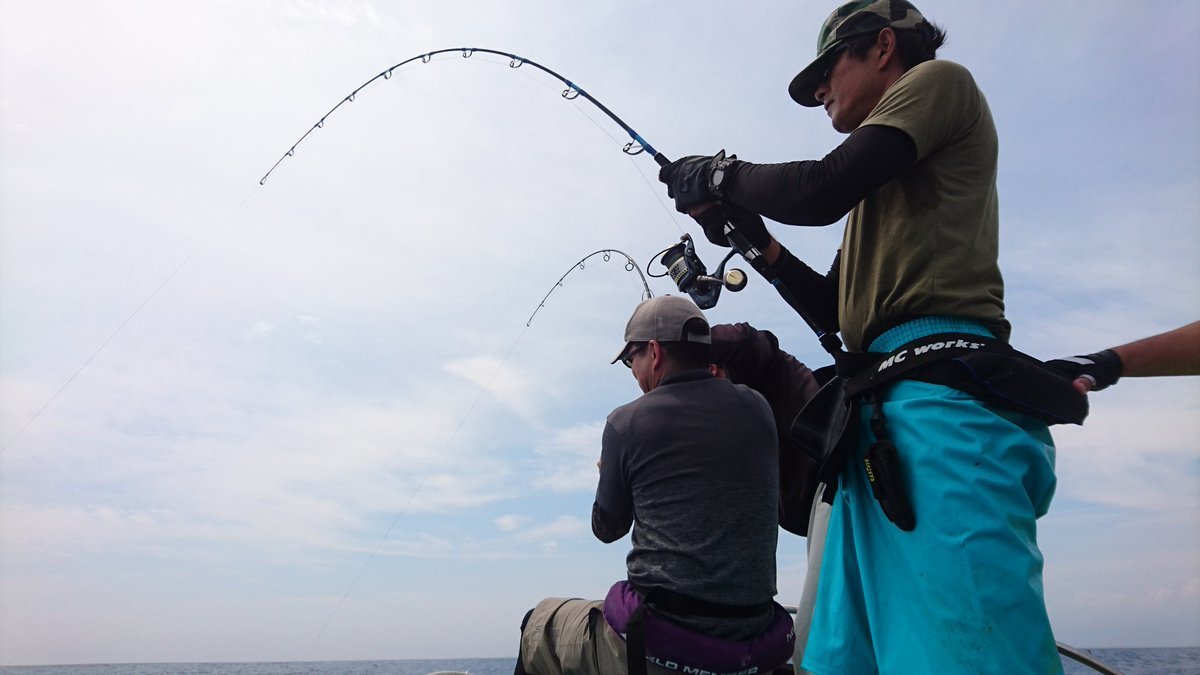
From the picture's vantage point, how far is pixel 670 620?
2365 millimetres

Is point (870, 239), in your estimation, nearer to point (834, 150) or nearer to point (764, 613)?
point (834, 150)

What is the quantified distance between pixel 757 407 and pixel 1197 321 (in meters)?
1.43

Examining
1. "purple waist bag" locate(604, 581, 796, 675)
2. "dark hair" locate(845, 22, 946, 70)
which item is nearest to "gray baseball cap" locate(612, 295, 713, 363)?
"purple waist bag" locate(604, 581, 796, 675)

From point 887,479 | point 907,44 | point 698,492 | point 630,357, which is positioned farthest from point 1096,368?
point 630,357

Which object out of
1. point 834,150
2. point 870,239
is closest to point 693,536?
point 870,239

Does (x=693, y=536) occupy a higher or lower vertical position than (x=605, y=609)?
higher

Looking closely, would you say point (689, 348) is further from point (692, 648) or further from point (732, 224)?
point (692, 648)

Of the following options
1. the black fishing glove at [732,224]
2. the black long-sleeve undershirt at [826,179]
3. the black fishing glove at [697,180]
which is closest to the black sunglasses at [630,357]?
the black fishing glove at [732,224]

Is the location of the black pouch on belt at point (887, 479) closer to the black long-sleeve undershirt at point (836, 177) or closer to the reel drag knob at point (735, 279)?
the black long-sleeve undershirt at point (836, 177)

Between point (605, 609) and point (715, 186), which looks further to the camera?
point (605, 609)

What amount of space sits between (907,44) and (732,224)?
0.61m

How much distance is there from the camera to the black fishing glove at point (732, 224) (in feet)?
6.78

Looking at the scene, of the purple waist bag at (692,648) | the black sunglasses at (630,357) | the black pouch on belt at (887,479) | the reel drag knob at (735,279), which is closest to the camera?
the black pouch on belt at (887,479)

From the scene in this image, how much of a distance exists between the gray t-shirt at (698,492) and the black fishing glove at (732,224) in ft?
2.05
